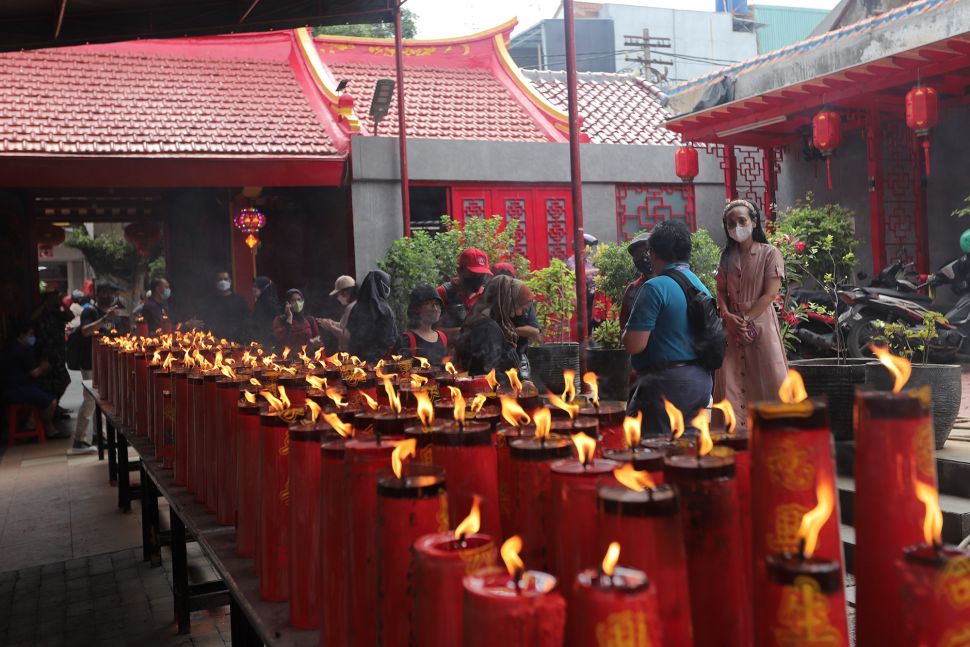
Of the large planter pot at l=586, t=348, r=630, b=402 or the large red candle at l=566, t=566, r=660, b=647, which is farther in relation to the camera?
the large planter pot at l=586, t=348, r=630, b=402

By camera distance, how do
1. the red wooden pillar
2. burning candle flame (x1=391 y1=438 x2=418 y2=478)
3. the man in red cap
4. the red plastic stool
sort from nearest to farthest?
burning candle flame (x1=391 y1=438 x2=418 y2=478)
the man in red cap
the red plastic stool
the red wooden pillar

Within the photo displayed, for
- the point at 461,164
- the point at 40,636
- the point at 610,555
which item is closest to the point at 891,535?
the point at 610,555

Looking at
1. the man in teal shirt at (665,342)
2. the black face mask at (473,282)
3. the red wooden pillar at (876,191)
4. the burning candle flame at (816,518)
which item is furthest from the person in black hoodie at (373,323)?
the red wooden pillar at (876,191)

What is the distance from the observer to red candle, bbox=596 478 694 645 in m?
0.79

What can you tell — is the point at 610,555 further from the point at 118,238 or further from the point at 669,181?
the point at 118,238

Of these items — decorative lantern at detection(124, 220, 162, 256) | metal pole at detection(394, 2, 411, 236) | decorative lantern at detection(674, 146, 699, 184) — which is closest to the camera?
metal pole at detection(394, 2, 411, 236)

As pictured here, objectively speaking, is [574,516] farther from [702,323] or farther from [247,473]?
[702,323]

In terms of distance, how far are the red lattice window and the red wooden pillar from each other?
3.23 meters

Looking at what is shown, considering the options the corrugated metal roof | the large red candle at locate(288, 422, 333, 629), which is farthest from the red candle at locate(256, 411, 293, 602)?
the corrugated metal roof

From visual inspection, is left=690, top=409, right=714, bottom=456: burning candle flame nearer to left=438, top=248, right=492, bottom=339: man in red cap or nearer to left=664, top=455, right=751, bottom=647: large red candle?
left=664, top=455, right=751, bottom=647: large red candle

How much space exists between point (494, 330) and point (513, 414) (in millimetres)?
2414

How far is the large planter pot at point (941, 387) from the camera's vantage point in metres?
4.18

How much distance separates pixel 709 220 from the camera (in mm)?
12719

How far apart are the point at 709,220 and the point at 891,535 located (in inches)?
489
